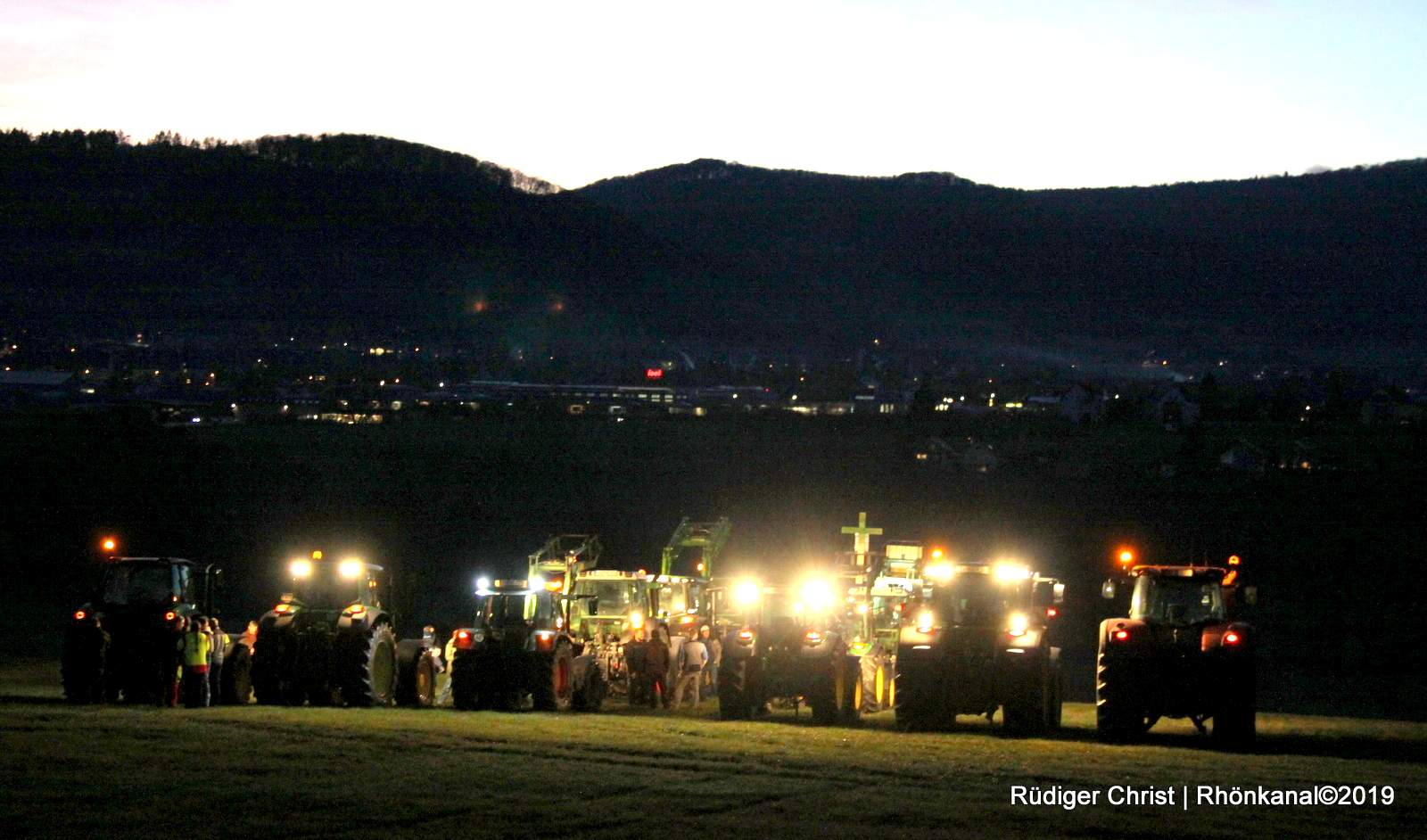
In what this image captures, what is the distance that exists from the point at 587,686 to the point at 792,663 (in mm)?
3067

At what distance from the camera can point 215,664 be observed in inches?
811

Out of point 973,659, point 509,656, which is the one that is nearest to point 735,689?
point 509,656

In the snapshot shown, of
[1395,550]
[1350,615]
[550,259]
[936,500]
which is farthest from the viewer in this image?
[550,259]

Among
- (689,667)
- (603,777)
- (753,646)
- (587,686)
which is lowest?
(587,686)

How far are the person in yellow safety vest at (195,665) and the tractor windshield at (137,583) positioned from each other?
1207mm

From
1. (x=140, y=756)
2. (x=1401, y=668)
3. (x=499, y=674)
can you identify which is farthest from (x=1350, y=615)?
(x=140, y=756)

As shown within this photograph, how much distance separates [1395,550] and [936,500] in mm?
14879

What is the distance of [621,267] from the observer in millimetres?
187000

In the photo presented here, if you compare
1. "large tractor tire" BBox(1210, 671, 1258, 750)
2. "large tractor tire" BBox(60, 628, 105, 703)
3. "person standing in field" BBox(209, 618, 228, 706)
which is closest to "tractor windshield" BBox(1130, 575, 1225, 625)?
"large tractor tire" BBox(1210, 671, 1258, 750)

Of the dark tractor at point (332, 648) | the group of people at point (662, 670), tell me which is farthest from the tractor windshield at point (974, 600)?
the dark tractor at point (332, 648)

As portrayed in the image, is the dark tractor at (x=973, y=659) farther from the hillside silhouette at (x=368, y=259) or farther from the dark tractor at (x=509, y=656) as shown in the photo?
the hillside silhouette at (x=368, y=259)

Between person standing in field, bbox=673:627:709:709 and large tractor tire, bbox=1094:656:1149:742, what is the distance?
20.7 ft

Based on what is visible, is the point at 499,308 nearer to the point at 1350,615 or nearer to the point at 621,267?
the point at 621,267

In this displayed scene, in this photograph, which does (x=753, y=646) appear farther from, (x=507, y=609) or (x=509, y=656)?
(x=507, y=609)
